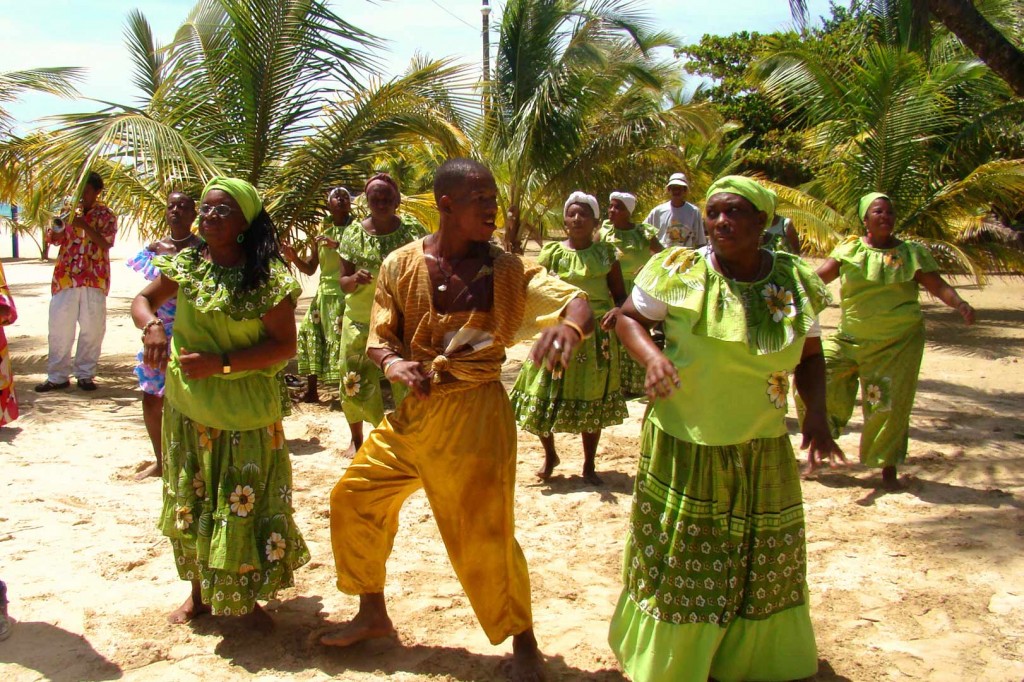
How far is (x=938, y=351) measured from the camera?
12008mm

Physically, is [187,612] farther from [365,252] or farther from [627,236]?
[627,236]

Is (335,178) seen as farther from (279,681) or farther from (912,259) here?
(279,681)

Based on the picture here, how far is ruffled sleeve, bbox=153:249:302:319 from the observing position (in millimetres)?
3658

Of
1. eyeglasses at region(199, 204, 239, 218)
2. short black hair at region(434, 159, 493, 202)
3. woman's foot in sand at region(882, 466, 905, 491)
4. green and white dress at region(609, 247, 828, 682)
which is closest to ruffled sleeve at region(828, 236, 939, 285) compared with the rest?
woman's foot in sand at region(882, 466, 905, 491)

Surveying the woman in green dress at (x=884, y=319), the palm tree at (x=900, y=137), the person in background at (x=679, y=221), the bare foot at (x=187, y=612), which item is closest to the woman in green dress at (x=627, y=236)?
the person in background at (x=679, y=221)

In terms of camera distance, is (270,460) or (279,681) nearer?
(279,681)

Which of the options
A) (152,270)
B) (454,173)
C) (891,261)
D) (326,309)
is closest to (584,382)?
(891,261)

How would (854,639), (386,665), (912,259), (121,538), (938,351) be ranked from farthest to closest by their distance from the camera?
(938,351)
(912,259)
(121,538)
(854,639)
(386,665)

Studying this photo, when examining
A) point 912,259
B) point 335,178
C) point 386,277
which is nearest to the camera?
point 386,277

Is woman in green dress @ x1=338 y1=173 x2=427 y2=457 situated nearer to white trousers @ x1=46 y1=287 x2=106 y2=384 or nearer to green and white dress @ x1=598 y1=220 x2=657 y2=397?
green and white dress @ x1=598 y1=220 x2=657 y2=397

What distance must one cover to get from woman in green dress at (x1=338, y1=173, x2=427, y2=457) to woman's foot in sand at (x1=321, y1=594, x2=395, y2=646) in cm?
283

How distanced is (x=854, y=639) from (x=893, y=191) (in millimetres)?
9473

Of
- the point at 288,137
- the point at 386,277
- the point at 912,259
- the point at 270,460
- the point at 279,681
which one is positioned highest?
the point at 288,137

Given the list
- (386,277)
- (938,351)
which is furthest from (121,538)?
(938,351)
